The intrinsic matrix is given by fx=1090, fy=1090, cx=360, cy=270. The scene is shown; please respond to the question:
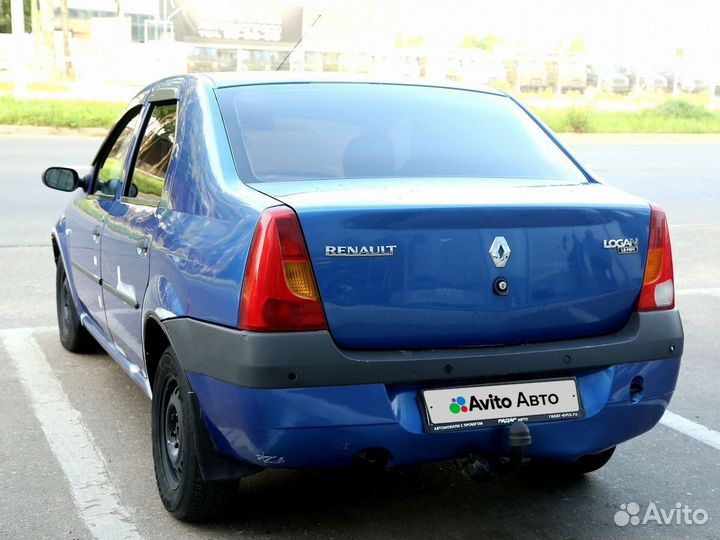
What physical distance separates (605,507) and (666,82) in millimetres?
43057

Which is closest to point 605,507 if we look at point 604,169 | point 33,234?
point 33,234

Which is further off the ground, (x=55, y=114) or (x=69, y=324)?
(x=69, y=324)

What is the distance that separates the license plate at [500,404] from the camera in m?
3.38

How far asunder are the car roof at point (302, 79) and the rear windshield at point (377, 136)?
0.05m

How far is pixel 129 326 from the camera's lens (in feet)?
14.6

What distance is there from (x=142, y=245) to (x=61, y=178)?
155 cm

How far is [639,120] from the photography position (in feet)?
103

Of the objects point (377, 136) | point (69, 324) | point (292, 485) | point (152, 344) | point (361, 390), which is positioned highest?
point (377, 136)

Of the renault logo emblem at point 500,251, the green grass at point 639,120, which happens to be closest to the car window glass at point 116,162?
the renault logo emblem at point 500,251

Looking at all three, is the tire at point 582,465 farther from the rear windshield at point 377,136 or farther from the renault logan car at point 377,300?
the rear windshield at point 377,136

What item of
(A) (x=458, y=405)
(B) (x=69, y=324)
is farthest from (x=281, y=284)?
(B) (x=69, y=324)

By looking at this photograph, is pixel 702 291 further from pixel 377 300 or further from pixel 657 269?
pixel 377 300

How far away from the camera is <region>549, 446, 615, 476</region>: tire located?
427 cm

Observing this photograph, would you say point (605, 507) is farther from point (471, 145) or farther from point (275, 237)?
point (275, 237)
